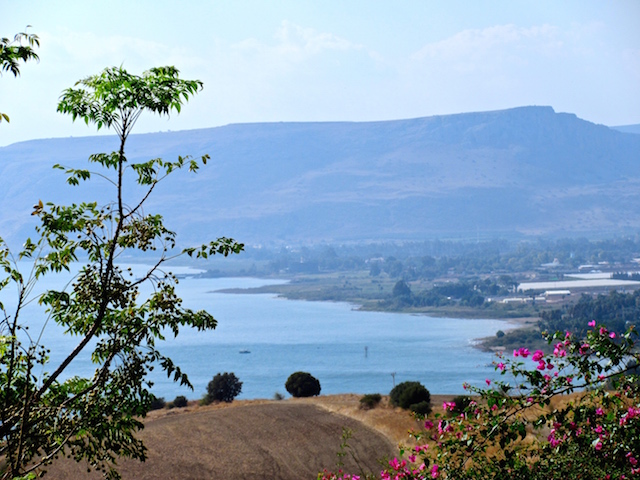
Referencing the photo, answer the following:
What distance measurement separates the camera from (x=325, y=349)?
107000 millimetres

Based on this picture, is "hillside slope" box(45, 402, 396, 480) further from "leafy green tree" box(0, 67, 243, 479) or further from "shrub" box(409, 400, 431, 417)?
"leafy green tree" box(0, 67, 243, 479)

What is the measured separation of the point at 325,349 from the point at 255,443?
84106mm

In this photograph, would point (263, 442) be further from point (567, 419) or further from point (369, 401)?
point (567, 419)

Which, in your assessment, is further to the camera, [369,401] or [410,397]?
[369,401]

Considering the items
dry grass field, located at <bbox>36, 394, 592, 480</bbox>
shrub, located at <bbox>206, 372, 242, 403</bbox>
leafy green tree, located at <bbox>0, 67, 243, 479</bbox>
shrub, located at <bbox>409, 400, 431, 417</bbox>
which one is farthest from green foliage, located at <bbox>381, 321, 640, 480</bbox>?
shrub, located at <bbox>206, 372, 242, 403</bbox>

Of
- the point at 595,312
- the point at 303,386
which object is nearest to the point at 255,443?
the point at 303,386

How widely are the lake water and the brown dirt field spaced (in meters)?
50.6

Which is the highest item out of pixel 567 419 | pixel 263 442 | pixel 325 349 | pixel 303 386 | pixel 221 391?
pixel 567 419

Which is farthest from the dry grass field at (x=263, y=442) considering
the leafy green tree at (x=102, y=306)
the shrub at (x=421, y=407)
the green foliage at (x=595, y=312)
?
the green foliage at (x=595, y=312)

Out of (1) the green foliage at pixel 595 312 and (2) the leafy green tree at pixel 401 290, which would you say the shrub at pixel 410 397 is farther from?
(2) the leafy green tree at pixel 401 290

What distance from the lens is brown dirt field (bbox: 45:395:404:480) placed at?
67.8 feet

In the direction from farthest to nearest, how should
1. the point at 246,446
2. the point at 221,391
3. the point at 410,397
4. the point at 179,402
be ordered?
the point at 221,391
the point at 179,402
the point at 410,397
the point at 246,446

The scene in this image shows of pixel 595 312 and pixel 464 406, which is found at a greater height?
pixel 464 406

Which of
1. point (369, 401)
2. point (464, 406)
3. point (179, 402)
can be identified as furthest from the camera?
point (179, 402)
